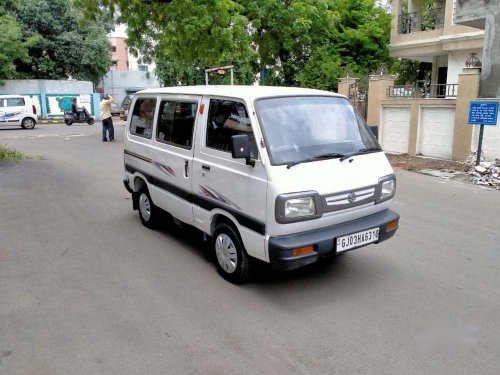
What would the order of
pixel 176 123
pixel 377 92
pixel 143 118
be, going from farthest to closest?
pixel 377 92 → pixel 143 118 → pixel 176 123

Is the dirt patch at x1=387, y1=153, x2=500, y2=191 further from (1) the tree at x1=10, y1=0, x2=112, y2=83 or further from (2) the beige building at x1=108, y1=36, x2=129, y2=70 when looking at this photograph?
(2) the beige building at x1=108, y1=36, x2=129, y2=70

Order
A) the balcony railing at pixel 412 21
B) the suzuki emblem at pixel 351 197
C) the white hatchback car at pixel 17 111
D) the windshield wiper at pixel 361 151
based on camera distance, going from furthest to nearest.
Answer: the white hatchback car at pixel 17 111, the balcony railing at pixel 412 21, the windshield wiper at pixel 361 151, the suzuki emblem at pixel 351 197

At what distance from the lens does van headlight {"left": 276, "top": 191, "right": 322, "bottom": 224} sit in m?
3.77

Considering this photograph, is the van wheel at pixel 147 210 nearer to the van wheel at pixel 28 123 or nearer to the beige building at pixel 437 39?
the beige building at pixel 437 39

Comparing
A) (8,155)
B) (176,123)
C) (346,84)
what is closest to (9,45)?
(8,155)

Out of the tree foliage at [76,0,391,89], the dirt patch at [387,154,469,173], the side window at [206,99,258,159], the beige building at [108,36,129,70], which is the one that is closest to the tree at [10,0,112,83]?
the tree foliage at [76,0,391,89]

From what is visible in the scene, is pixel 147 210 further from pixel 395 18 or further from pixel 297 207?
pixel 395 18

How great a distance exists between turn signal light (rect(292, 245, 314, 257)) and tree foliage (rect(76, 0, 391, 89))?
12.6 m

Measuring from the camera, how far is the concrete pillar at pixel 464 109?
10.9 m

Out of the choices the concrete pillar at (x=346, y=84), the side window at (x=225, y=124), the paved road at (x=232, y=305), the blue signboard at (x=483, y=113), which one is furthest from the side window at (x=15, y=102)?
the side window at (x=225, y=124)

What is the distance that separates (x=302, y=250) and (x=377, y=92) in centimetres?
1089

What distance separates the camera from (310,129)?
14.2 feet

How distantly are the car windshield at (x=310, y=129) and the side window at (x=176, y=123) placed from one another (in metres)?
1.09

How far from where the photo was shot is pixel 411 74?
84.6 feet
